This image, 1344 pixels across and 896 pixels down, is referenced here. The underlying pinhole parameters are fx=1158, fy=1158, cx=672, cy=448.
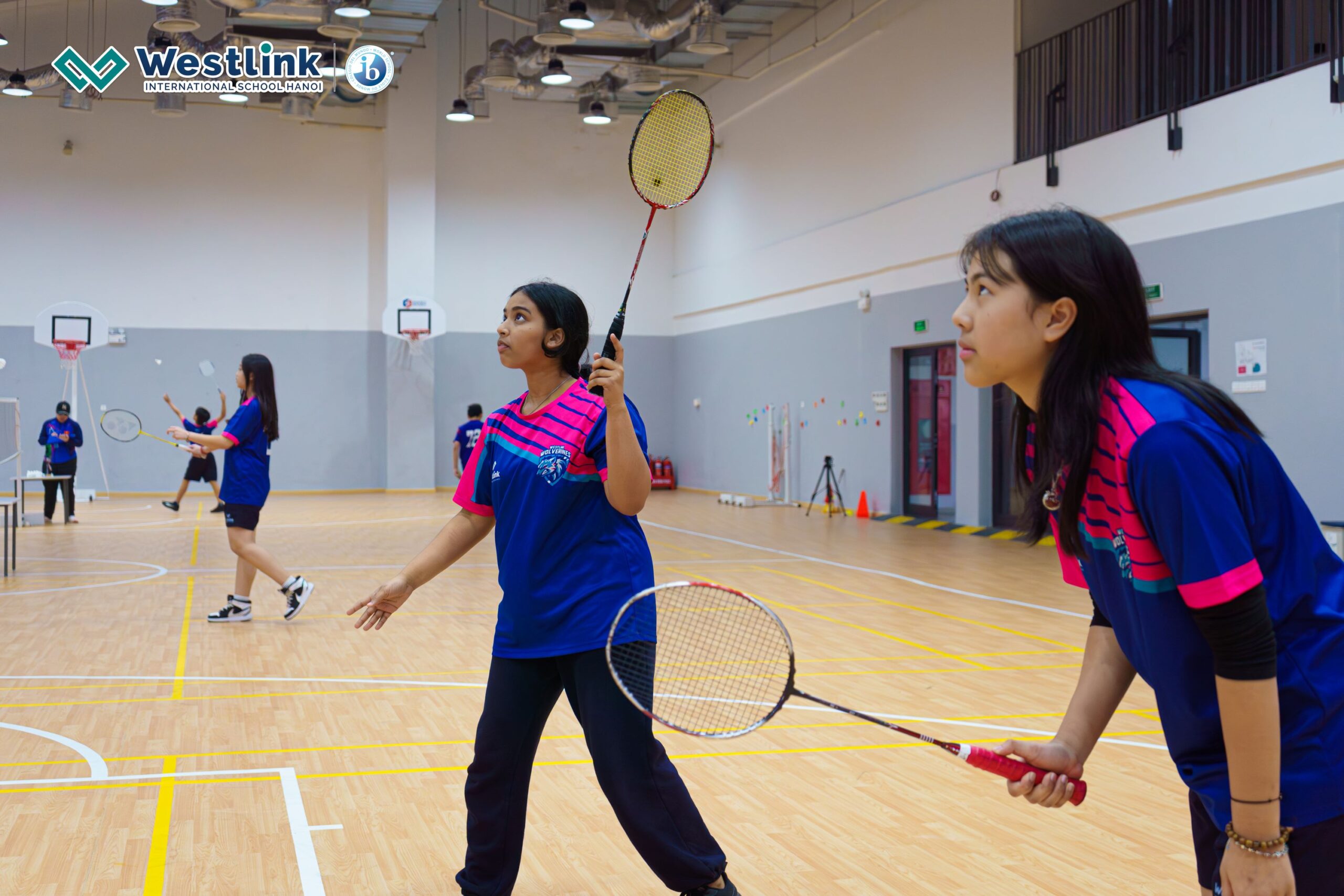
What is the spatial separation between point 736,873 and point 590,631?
120cm

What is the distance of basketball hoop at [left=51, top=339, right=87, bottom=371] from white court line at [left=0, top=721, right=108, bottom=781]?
51.6 feet

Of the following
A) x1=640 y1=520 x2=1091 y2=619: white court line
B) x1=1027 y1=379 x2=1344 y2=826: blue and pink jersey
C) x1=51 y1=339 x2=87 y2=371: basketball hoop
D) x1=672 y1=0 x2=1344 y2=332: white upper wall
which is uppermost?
x1=672 y1=0 x2=1344 y2=332: white upper wall

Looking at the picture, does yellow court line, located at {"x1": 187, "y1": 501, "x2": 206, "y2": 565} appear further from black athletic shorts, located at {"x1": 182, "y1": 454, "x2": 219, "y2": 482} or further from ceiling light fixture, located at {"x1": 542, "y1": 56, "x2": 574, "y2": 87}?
ceiling light fixture, located at {"x1": 542, "y1": 56, "x2": 574, "y2": 87}

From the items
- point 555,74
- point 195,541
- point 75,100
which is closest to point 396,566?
point 195,541

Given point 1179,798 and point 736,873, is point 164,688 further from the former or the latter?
point 1179,798

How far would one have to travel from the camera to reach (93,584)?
9977mm

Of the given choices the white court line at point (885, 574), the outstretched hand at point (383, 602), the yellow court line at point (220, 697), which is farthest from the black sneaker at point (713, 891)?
the white court line at point (885, 574)

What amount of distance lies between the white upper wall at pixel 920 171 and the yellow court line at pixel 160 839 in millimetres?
9845

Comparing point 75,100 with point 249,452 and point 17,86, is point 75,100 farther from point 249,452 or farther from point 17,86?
point 249,452

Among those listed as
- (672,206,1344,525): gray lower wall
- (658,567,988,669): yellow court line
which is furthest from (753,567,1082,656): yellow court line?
(672,206,1344,525): gray lower wall

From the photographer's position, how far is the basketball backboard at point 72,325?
19.0m

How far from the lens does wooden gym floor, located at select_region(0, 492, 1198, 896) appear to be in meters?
3.55

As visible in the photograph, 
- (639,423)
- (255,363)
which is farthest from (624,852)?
(255,363)

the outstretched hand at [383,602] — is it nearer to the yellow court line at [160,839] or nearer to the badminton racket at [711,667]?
the badminton racket at [711,667]
